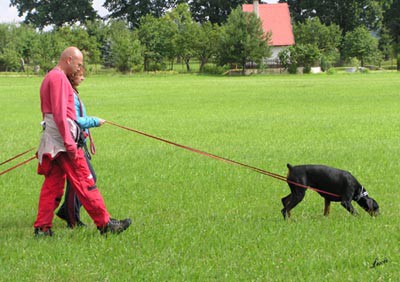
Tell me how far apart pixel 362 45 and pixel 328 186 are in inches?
2622

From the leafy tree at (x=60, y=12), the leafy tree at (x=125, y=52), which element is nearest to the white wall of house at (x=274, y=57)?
the leafy tree at (x=125, y=52)

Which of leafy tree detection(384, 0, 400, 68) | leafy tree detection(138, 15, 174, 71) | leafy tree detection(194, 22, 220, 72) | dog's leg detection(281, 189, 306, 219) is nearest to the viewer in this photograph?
dog's leg detection(281, 189, 306, 219)

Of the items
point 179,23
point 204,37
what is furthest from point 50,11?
point 204,37

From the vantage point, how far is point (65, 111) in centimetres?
572

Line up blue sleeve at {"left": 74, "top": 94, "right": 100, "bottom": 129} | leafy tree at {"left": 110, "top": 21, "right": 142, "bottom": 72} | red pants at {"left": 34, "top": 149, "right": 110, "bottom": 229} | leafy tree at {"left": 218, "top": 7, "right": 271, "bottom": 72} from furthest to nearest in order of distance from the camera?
leafy tree at {"left": 110, "top": 21, "right": 142, "bottom": 72}
leafy tree at {"left": 218, "top": 7, "right": 271, "bottom": 72}
blue sleeve at {"left": 74, "top": 94, "right": 100, "bottom": 129}
red pants at {"left": 34, "top": 149, "right": 110, "bottom": 229}

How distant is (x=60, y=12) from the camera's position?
89.1m

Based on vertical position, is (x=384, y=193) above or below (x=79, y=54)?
below

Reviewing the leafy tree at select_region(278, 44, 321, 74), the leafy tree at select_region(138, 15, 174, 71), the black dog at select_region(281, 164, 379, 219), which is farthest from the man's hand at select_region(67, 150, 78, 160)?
the leafy tree at select_region(138, 15, 174, 71)

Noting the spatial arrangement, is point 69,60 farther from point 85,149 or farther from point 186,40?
point 186,40

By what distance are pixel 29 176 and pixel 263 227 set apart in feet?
16.8

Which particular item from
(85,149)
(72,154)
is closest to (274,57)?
(85,149)

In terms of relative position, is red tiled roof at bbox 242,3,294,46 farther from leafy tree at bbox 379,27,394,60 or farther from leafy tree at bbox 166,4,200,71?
leafy tree at bbox 379,27,394,60

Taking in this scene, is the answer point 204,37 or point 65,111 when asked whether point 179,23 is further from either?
point 65,111

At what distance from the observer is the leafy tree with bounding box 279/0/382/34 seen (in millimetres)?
79062
